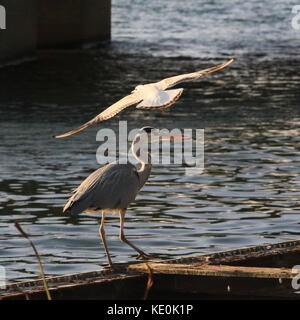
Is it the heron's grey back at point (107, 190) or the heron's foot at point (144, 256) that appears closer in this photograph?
the heron's grey back at point (107, 190)

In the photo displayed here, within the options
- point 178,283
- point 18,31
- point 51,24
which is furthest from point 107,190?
point 51,24

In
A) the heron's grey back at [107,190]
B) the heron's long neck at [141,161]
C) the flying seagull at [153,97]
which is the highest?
the flying seagull at [153,97]

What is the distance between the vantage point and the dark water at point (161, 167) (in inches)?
587

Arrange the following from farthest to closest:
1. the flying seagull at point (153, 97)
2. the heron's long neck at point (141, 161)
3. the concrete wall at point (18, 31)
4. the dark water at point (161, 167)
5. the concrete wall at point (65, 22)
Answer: the concrete wall at point (65, 22) → the concrete wall at point (18, 31) → the dark water at point (161, 167) → the heron's long neck at point (141, 161) → the flying seagull at point (153, 97)

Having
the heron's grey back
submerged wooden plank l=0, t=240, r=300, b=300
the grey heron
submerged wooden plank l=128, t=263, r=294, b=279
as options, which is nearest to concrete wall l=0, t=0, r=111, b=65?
the grey heron

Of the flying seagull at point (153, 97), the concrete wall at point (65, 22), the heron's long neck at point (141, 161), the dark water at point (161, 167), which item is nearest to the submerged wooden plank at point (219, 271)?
the heron's long neck at point (141, 161)

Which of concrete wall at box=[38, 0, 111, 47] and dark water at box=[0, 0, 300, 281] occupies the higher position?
concrete wall at box=[38, 0, 111, 47]

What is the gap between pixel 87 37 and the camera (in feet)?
138

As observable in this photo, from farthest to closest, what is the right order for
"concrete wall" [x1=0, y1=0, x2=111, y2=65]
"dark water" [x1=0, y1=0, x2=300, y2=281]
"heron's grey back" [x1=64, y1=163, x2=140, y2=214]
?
→ 1. "concrete wall" [x1=0, y1=0, x2=111, y2=65]
2. "dark water" [x1=0, y1=0, x2=300, y2=281]
3. "heron's grey back" [x1=64, y1=163, x2=140, y2=214]

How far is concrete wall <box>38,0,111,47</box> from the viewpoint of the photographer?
133 feet

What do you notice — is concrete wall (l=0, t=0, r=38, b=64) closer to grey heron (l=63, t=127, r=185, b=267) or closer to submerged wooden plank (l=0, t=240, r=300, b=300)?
grey heron (l=63, t=127, r=185, b=267)

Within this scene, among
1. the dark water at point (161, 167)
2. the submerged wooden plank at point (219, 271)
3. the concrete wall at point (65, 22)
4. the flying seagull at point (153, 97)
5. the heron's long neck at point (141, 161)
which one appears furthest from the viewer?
the concrete wall at point (65, 22)

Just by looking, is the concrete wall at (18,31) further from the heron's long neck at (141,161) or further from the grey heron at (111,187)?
the grey heron at (111,187)
